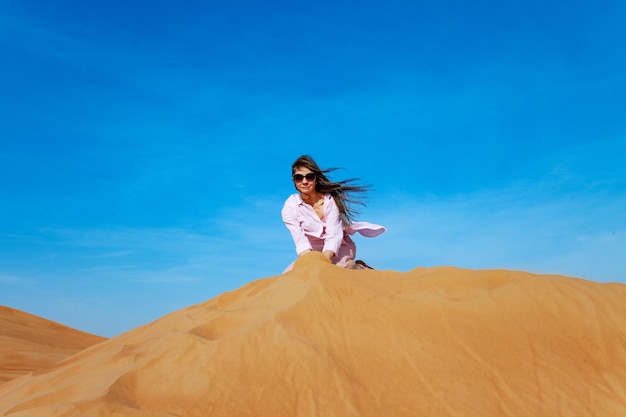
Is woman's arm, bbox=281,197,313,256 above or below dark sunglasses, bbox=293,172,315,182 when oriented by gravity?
below

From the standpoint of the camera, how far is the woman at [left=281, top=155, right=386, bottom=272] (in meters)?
6.01

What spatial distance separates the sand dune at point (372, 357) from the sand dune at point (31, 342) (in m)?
3.70

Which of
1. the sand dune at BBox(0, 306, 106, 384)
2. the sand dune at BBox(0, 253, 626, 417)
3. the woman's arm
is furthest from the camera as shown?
the sand dune at BBox(0, 306, 106, 384)

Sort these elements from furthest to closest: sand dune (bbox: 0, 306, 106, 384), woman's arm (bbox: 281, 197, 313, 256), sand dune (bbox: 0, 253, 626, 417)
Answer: sand dune (bbox: 0, 306, 106, 384), woman's arm (bbox: 281, 197, 313, 256), sand dune (bbox: 0, 253, 626, 417)

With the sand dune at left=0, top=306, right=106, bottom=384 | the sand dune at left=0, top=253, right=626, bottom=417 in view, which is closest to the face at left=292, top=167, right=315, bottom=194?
the sand dune at left=0, top=253, right=626, bottom=417

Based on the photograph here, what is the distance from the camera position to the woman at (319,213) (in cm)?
601

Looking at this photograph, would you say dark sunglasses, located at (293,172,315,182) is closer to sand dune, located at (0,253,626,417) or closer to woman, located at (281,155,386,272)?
woman, located at (281,155,386,272)

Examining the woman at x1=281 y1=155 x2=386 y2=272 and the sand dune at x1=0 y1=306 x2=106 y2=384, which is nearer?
the woman at x1=281 y1=155 x2=386 y2=272

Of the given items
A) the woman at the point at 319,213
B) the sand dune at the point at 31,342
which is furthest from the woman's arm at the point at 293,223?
the sand dune at the point at 31,342

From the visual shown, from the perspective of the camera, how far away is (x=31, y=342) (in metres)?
9.05

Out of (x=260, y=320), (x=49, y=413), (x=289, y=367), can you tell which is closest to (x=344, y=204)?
(x=260, y=320)

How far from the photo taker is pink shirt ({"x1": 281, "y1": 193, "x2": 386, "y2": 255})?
600cm

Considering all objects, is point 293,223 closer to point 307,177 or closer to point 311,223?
point 311,223

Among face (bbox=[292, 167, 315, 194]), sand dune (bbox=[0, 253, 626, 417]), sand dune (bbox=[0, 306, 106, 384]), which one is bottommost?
sand dune (bbox=[0, 253, 626, 417])
